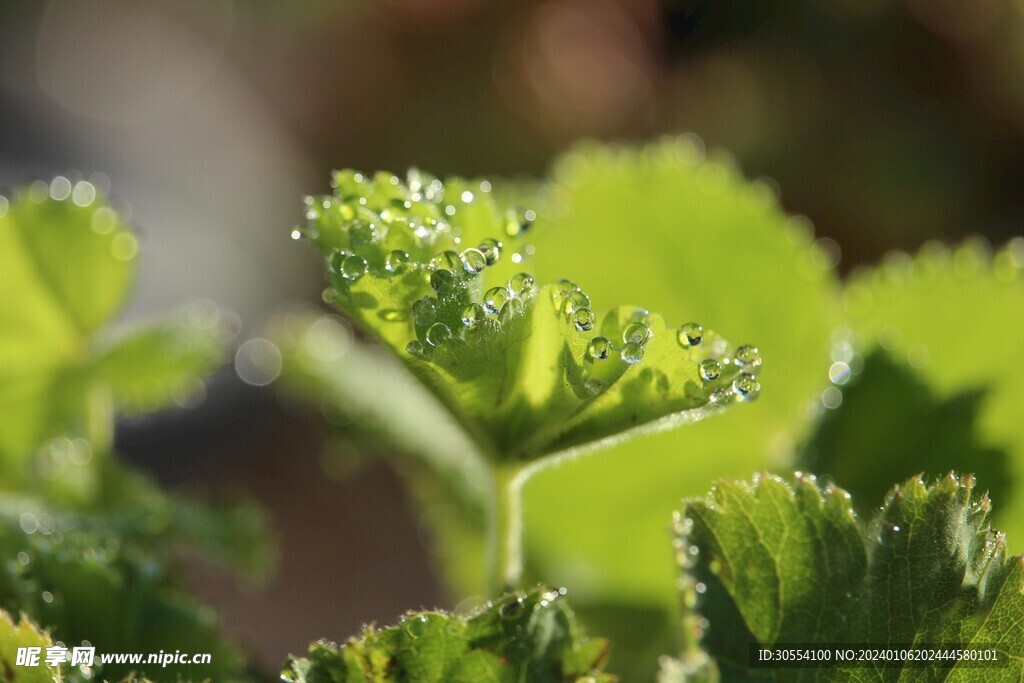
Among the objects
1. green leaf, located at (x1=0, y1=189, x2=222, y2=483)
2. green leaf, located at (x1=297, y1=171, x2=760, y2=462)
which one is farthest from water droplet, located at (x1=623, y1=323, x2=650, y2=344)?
green leaf, located at (x1=0, y1=189, x2=222, y2=483)

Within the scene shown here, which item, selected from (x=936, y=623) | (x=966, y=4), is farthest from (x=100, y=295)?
(x=966, y=4)

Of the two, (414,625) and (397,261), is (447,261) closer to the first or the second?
(397,261)

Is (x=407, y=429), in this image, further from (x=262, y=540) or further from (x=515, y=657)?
(x=515, y=657)

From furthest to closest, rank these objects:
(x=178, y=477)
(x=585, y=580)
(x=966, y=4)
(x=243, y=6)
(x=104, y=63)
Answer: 1. (x=104, y=63)
2. (x=243, y=6)
3. (x=178, y=477)
4. (x=966, y=4)
5. (x=585, y=580)

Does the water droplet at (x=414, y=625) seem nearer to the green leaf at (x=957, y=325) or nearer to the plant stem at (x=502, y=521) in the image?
the plant stem at (x=502, y=521)

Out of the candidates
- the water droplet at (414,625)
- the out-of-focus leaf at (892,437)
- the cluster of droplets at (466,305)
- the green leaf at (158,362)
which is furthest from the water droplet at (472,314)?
the green leaf at (158,362)

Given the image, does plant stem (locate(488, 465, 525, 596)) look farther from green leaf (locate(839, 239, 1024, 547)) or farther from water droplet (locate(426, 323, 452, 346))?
green leaf (locate(839, 239, 1024, 547))

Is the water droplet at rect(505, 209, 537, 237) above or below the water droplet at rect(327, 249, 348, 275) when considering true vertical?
above
